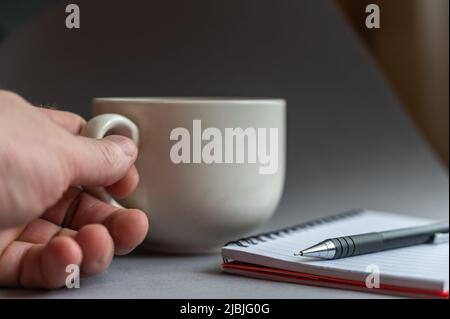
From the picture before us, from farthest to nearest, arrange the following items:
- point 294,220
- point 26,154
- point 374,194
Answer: point 374,194 < point 294,220 < point 26,154

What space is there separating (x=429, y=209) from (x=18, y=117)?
21.4 inches

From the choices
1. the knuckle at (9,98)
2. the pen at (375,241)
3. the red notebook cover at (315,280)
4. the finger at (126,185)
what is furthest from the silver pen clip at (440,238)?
the knuckle at (9,98)

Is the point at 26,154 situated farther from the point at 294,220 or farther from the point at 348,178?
the point at 348,178

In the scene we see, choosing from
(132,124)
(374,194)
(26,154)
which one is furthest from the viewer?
(374,194)

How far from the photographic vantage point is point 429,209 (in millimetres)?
877

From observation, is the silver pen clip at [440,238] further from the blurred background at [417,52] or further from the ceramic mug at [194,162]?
the blurred background at [417,52]

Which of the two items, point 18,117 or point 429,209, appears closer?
point 18,117

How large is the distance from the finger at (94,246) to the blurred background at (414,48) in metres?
0.33

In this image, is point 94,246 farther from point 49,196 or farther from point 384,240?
point 384,240

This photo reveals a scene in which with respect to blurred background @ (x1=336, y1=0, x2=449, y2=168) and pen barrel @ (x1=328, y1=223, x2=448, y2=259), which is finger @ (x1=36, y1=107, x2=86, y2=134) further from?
blurred background @ (x1=336, y1=0, x2=449, y2=168)

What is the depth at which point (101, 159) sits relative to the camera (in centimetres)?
53

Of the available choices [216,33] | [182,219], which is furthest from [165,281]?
[216,33]

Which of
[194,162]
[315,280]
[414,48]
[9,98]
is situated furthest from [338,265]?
Answer: [414,48]

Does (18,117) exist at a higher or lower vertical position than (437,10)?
lower
